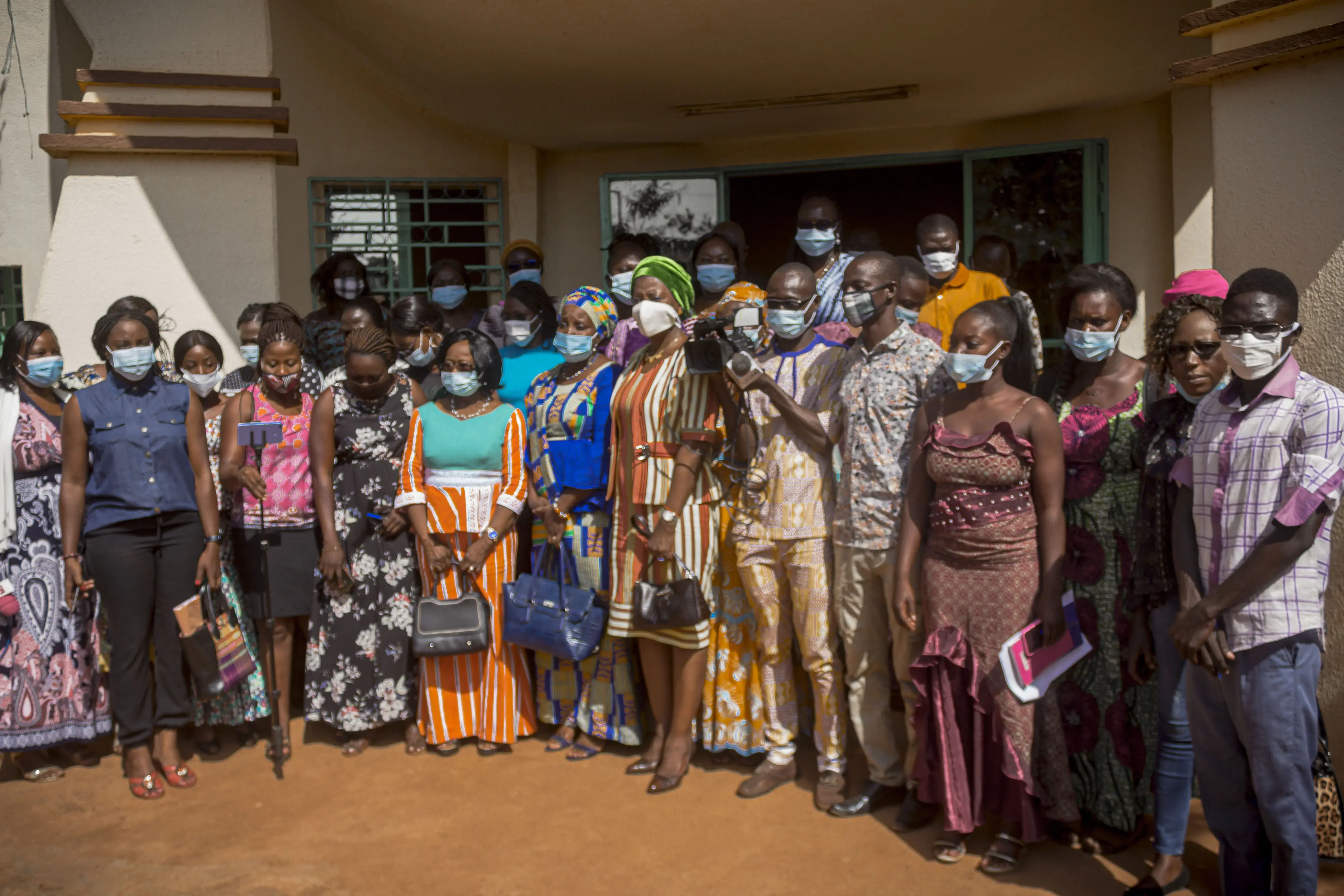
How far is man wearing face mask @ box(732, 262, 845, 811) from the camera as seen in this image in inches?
156

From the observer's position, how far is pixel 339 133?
7.74 meters

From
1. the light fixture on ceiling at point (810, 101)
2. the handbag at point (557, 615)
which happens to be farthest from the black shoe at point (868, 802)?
the light fixture on ceiling at point (810, 101)

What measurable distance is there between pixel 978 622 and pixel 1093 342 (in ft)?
3.12

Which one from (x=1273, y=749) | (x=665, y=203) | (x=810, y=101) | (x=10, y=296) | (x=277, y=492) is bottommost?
(x=1273, y=749)

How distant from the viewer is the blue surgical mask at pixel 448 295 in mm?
6031

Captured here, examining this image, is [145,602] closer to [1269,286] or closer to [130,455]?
[130,455]

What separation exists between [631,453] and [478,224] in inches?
168

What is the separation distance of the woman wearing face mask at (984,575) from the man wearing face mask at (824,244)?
141 centimetres

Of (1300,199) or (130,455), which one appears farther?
(130,455)

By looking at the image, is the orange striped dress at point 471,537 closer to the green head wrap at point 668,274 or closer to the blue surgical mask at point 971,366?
the green head wrap at point 668,274

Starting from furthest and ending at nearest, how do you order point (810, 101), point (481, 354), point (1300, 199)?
point (810, 101), point (481, 354), point (1300, 199)

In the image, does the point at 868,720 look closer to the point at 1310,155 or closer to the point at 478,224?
the point at 1310,155

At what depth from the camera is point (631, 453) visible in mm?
4195

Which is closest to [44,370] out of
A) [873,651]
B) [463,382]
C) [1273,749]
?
[463,382]
